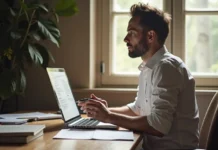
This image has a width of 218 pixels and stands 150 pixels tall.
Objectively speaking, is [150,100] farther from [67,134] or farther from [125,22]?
[125,22]

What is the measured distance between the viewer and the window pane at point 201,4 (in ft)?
9.01

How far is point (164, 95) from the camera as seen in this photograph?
1.65 meters

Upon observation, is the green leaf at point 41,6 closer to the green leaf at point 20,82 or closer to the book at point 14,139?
the green leaf at point 20,82

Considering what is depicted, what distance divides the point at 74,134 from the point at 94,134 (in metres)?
0.09

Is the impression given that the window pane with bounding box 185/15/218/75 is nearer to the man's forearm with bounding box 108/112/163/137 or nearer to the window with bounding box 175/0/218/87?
the window with bounding box 175/0/218/87

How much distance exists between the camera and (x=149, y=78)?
1.88m

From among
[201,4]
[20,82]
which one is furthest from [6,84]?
[201,4]

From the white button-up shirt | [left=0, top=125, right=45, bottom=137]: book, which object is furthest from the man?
[left=0, top=125, right=45, bottom=137]: book

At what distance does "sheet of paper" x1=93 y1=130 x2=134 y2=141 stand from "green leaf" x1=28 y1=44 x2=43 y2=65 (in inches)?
30.3

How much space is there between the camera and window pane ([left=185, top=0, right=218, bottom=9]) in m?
2.75

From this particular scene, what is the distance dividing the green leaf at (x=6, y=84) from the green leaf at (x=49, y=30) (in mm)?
310

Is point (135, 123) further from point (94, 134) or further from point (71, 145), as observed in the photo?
point (71, 145)

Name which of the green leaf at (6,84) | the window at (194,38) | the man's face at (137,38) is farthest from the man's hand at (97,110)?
the window at (194,38)

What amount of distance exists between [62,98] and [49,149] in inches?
23.9
